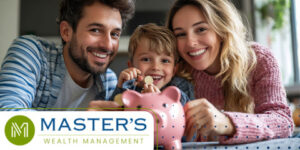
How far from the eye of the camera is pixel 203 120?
699 millimetres

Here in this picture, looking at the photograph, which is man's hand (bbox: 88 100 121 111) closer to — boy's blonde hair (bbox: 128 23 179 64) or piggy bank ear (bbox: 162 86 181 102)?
piggy bank ear (bbox: 162 86 181 102)

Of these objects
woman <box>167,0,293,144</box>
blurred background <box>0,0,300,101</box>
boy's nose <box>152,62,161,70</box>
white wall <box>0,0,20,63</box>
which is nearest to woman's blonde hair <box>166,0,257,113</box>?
woman <box>167,0,293,144</box>

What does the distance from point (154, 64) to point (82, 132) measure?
1.72ft

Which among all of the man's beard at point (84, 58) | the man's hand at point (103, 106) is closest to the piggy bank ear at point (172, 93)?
the man's hand at point (103, 106)

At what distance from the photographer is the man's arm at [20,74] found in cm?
93

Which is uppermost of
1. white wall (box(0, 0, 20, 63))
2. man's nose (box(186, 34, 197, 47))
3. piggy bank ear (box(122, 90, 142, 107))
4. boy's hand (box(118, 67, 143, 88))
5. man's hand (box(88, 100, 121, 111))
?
white wall (box(0, 0, 20, 63))

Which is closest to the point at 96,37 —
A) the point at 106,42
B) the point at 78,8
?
the point at 106,42

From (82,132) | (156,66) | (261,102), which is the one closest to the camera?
(82,132)

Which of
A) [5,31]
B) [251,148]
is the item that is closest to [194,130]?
[251,148]

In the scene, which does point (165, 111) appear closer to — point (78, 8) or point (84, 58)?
point (84, 58)

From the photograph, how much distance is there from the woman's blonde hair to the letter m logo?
2.28 feet

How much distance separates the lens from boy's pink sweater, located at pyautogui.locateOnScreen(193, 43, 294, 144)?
75 cm

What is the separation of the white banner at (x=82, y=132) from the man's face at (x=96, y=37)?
54cm

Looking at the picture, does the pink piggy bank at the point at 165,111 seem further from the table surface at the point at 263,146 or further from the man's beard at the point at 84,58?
the man's beard at the point at 84,58
